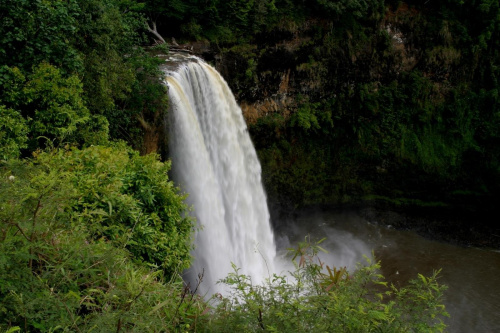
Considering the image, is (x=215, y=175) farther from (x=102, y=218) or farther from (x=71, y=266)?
(x=71, y=266)

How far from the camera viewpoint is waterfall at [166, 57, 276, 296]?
8125 mm

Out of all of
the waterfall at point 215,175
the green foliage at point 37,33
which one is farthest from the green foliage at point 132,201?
the green foliage at point 37,33

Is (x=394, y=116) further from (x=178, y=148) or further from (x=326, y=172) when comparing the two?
(x=178, y=148)

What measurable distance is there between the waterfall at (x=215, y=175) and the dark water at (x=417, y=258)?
3389 millimetres

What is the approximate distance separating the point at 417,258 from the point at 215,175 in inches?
337

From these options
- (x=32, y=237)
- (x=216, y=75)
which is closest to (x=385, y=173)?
(x=216, y=75)

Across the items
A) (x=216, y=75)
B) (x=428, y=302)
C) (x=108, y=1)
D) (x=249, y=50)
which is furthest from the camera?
(x=249, y=50)

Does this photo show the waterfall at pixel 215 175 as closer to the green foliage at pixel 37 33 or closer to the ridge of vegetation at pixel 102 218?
the ridge of vegetation at pixel 102 218

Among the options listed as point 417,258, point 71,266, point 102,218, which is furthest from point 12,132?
point 417,258

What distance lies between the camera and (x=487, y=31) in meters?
15.3

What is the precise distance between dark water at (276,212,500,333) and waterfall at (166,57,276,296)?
3.39 metres

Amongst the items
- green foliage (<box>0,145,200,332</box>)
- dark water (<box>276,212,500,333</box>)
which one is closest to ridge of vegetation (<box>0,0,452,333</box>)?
green foliage (<box>0,145,200,332</box>)

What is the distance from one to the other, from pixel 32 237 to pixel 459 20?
60.5 feet

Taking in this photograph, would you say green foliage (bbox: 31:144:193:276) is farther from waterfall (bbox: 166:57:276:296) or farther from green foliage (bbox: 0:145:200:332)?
waterfall (bbox: 166:57:276:296)
